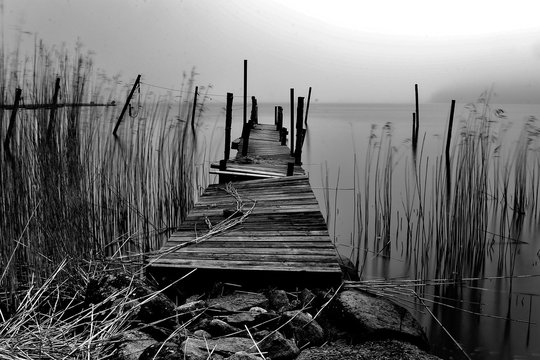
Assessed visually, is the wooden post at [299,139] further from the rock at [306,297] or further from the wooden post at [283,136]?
the rock at [306,297]

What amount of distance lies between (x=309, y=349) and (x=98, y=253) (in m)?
1.76

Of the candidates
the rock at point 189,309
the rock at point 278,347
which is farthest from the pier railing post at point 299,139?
the rock at point 278,347

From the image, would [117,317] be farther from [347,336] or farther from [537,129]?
[537,129]

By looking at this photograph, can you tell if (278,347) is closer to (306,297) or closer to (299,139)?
(306,297)

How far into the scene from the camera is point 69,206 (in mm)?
3410

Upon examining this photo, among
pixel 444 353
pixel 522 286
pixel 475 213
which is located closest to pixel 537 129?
pixel 475 213

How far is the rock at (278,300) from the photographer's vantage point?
2.81 metres

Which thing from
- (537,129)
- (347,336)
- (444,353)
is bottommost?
(444,353)

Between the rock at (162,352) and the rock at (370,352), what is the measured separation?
1.75 feet

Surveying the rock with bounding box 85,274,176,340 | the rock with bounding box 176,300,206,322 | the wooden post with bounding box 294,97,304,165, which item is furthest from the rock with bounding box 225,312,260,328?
the wooden post with bounding box 294,97,304,165

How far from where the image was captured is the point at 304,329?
2.56 metres

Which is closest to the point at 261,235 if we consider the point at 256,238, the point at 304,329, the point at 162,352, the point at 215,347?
the point at 256,238

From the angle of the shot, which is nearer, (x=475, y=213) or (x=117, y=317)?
(x=117, y=317)

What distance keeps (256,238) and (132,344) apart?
4.90 ft
